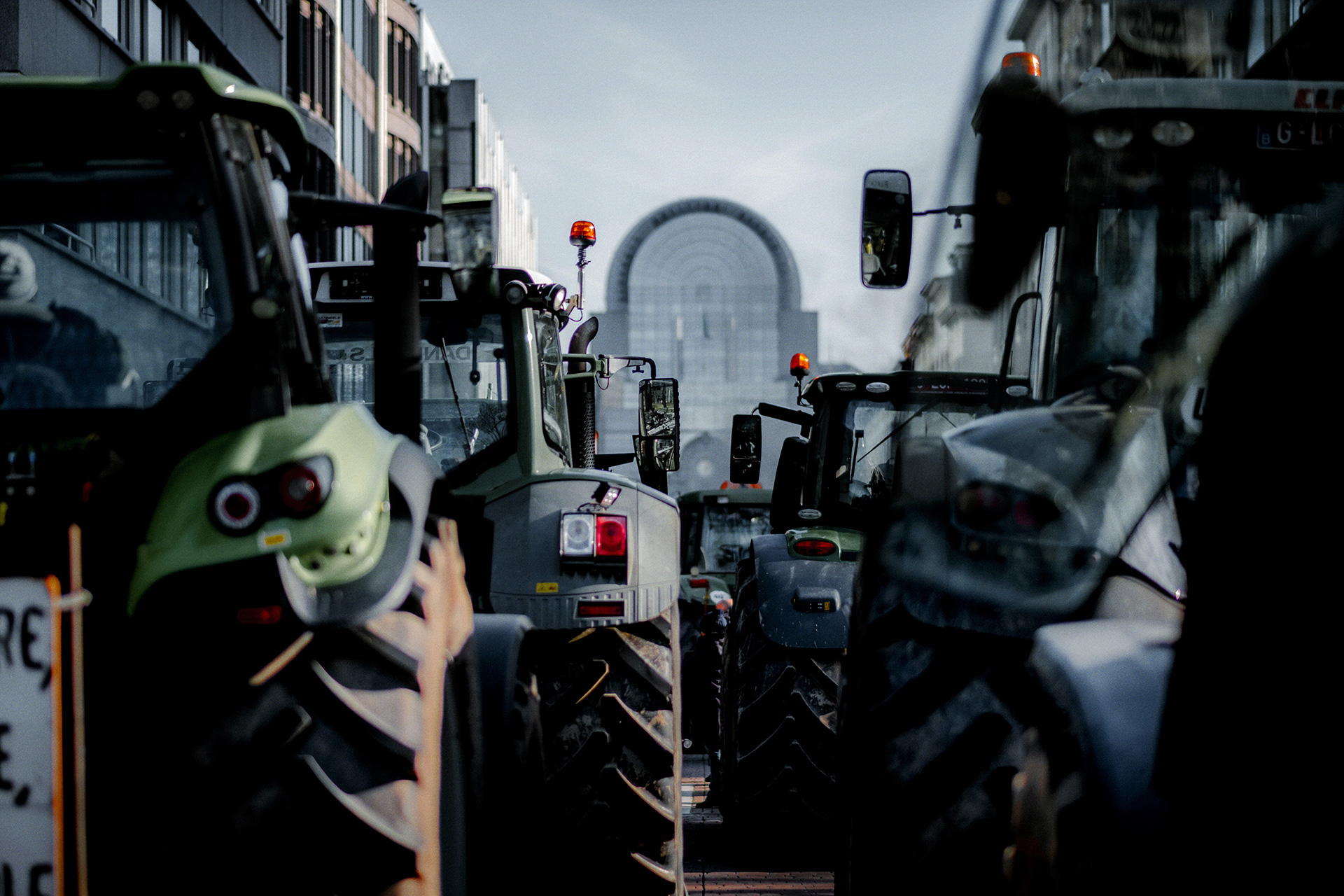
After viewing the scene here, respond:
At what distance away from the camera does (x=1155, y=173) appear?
2736mm

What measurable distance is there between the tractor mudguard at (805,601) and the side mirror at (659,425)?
737 mm

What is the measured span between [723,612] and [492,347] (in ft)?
15.9

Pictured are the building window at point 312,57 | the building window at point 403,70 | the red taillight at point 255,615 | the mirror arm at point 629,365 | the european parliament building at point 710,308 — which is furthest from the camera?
the european parliament building at point 710,308

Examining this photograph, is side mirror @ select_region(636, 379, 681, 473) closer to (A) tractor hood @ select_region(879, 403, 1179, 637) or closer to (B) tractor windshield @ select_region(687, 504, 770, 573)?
(A) tractor hood @ select_region(879, 403, 1179, 637)

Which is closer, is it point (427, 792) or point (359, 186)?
point (427, 792)

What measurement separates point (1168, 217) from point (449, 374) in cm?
305

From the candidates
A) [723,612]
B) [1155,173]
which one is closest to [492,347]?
[1155,173]

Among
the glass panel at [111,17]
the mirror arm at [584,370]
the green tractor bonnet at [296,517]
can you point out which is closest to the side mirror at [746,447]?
the mirror arm at [584,370]

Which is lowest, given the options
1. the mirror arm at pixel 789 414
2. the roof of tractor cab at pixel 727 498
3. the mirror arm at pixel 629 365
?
the roof of tractor cab at pixel 727 498

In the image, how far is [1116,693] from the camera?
4.95 ft

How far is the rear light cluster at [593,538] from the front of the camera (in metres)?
3.91

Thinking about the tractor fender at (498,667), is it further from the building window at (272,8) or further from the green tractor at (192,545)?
the building window at (272,8)

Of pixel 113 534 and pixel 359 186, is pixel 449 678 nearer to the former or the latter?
pixel 113 534

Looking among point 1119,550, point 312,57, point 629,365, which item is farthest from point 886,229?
point 312,57
